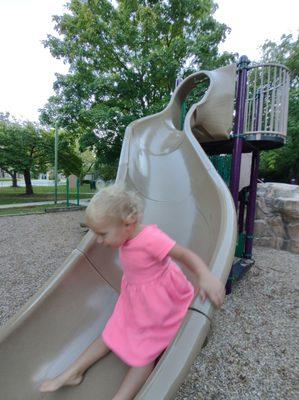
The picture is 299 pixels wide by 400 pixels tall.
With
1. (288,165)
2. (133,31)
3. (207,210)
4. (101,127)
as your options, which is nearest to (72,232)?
(101,127)

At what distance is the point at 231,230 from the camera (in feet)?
5.07

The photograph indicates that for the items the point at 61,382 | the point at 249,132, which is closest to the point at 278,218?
the point at 249,132

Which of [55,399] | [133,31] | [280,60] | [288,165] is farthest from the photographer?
[288,165]

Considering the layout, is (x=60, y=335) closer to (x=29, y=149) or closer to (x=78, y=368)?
(x=78, y=368)

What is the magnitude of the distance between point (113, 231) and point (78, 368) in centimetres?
78

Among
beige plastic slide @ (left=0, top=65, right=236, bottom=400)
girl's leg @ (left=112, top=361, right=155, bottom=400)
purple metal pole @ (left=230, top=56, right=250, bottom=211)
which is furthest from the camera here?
purple metal pole @ (left=230, top=56, right=250, bottom=211)

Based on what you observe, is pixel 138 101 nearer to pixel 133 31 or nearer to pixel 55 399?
pixel 133 31

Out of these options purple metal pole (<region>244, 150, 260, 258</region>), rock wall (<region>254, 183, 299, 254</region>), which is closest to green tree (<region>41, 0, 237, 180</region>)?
rock wall (<region>254, 183, 299, 254</region>)

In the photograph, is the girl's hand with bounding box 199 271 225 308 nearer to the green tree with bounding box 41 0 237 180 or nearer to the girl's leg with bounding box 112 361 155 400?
the girl's leg with bounding box 112 361 155 400

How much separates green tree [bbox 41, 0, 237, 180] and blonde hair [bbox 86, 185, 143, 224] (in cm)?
757

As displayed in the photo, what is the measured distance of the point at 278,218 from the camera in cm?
533

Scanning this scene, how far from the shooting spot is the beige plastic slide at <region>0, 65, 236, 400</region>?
3.60 feet

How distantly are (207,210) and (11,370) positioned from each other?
157 cm

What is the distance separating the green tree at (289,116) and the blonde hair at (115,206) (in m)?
12.5
